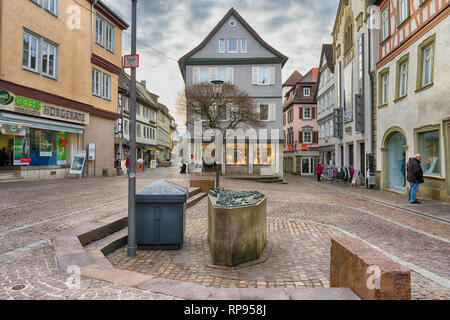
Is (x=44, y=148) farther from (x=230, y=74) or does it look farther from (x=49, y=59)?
(x=230, y=74)

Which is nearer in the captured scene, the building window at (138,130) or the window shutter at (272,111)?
the window shutter at (272,111)

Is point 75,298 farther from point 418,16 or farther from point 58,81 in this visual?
point 58,81

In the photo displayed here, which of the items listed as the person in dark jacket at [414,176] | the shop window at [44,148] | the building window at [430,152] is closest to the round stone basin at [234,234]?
the person in dark jacket at [414,176]

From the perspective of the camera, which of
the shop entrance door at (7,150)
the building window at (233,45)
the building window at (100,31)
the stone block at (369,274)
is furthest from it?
the building window at (233,45)

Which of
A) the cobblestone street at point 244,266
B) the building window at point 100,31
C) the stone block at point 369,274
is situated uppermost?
the building window at point 100,31

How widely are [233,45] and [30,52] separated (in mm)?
17706

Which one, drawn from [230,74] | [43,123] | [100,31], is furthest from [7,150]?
[230,74]

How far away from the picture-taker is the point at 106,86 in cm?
2253

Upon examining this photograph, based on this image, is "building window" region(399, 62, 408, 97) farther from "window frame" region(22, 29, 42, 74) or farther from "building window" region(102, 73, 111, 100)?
"building window" region(102, 73, 111, 100)

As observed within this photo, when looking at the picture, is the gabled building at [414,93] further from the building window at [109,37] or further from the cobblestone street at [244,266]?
the building window at [109,37]

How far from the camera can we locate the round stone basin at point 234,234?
4328mm

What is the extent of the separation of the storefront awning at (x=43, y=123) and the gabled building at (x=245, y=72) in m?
12.2

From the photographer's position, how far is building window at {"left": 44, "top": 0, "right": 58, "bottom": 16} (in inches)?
647

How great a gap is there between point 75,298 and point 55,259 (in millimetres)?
1423
